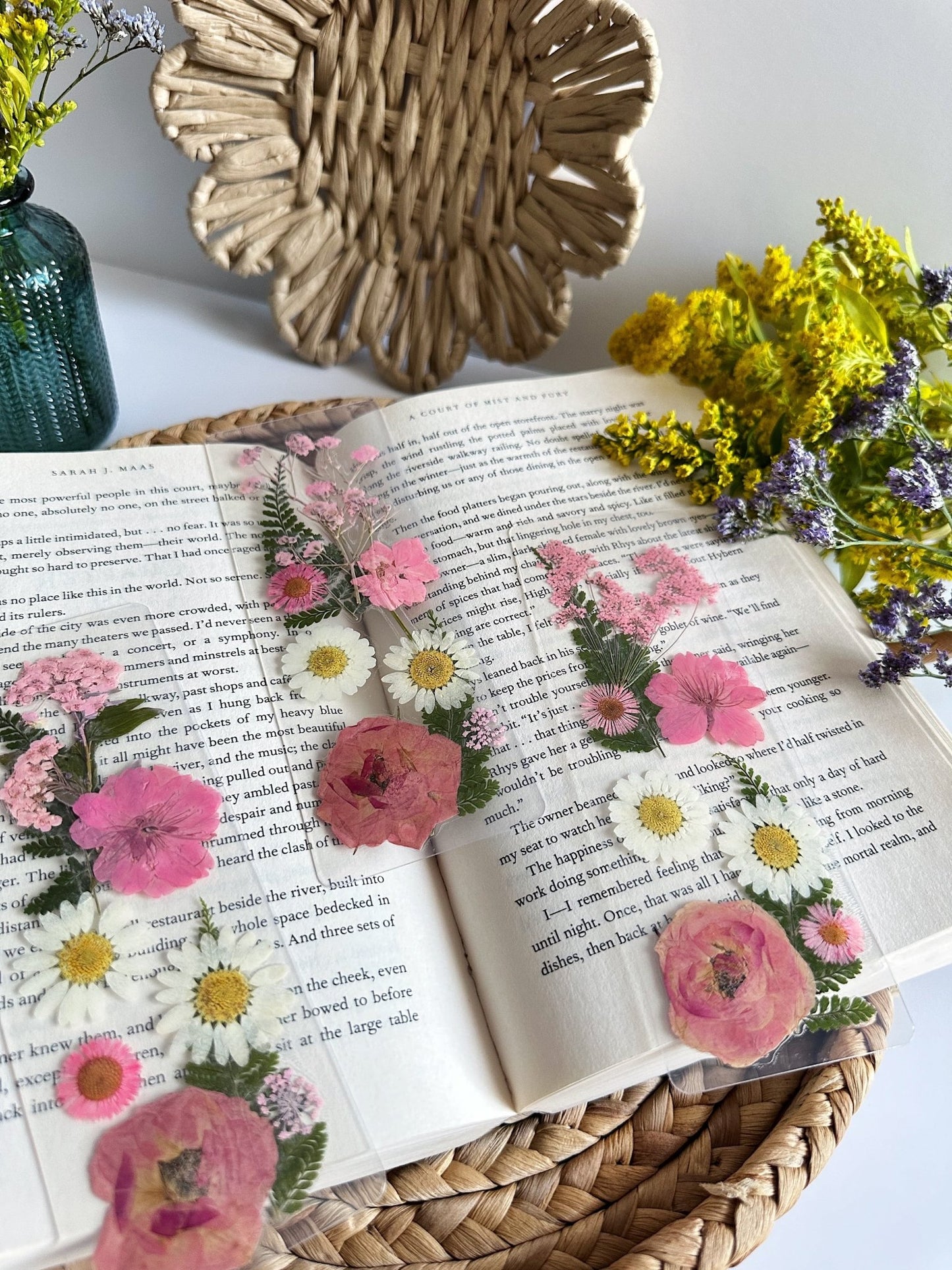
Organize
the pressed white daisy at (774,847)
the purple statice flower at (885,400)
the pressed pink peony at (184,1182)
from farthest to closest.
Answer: the purple statice flower at (885,400) → the pressed white daisy at (774,847) → the pressed pink peony at (184,1182)

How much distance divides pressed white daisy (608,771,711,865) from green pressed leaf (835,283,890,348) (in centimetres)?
38

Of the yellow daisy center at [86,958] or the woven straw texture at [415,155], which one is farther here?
the woven straw texture at [415,155]

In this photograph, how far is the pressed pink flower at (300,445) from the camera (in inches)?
26.7

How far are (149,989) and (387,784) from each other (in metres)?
0.16

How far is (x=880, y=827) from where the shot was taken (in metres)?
0.53

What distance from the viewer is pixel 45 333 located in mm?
673

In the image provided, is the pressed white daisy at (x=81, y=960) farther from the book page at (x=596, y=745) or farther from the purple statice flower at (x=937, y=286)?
the purple statice flower at (x=937, y=286)

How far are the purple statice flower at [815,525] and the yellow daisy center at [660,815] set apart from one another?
0.20 m

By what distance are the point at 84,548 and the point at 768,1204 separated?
0.54 m

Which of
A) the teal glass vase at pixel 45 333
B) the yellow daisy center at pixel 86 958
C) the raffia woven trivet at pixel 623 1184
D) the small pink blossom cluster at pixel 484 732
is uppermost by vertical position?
the teal glass vase at pixel 45 333

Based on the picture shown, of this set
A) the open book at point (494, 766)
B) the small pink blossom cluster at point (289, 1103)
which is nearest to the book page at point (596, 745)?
the open book at point (494, 766)

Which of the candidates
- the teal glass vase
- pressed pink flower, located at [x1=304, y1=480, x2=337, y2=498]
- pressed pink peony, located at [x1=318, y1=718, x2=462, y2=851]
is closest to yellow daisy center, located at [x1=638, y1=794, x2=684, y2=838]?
pressed pink peony, located at [x1=318, y1=718, x2=462, y2=851]

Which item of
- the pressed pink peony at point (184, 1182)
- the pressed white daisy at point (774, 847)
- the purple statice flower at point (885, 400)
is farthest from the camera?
the purple statice flower at point (885, 400)

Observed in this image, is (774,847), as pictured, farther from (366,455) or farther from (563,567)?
(366,455)
